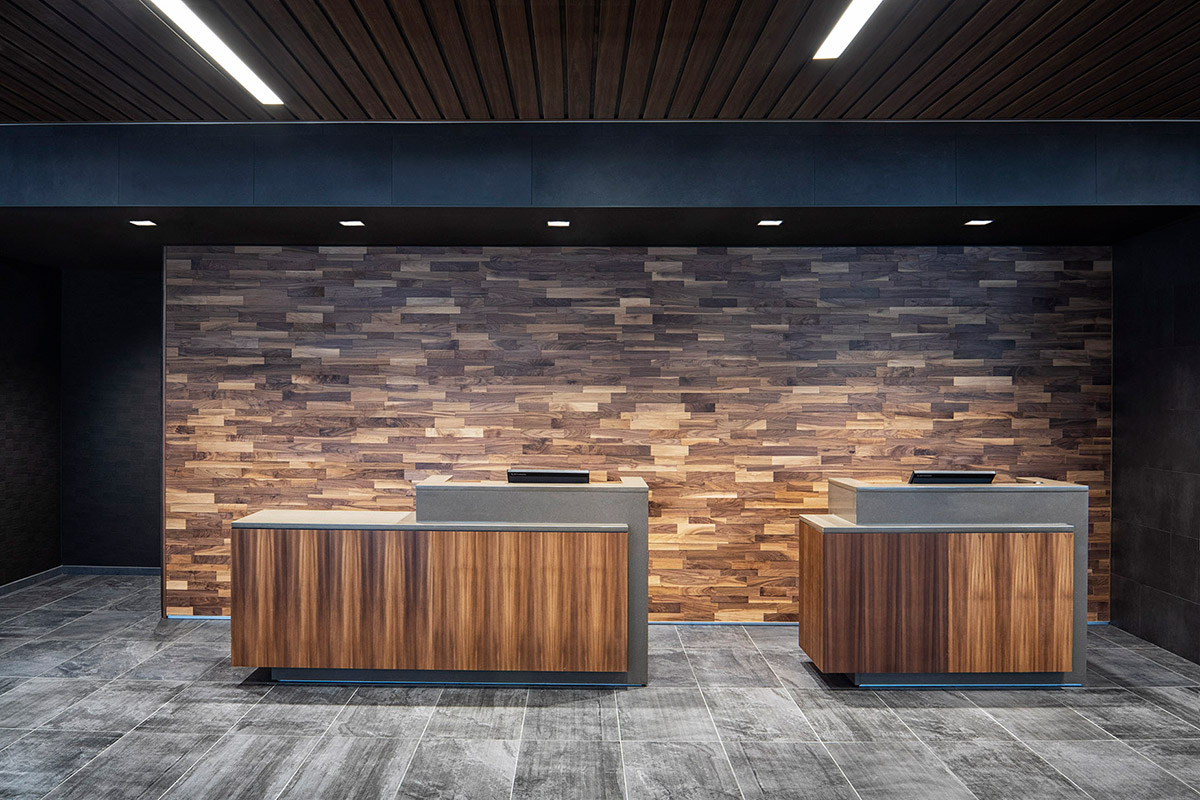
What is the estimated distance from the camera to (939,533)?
396 centimetres

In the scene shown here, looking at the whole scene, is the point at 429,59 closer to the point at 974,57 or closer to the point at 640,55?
the point at 640,55

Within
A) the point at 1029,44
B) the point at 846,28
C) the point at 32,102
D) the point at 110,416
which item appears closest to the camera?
the point at 846,28

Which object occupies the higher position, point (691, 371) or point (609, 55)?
point (609, 55)

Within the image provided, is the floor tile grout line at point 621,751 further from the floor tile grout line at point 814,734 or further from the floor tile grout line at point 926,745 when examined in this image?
the floor tile grout line at point 926,745

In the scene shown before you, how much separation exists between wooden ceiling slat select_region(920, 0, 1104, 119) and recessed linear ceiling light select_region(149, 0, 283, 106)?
11.2ft

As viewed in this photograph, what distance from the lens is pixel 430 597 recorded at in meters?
3.90

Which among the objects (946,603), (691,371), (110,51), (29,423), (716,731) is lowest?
(716,731)

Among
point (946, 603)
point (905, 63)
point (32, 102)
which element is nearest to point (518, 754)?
point (946, 603)

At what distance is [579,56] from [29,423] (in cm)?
586

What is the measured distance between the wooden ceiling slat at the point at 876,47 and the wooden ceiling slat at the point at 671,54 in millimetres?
724

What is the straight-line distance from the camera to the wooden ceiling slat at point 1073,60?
113 inches

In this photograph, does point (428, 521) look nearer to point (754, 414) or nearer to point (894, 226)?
point (754, 414)

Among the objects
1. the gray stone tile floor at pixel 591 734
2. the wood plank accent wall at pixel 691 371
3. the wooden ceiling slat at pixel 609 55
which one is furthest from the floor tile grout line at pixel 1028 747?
the wooden ceiling slat at pixel 609 55

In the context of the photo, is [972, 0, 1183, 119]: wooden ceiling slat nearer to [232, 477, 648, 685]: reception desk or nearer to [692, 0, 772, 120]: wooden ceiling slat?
[692, 0, 772, 120]: wooden ceiling slat
